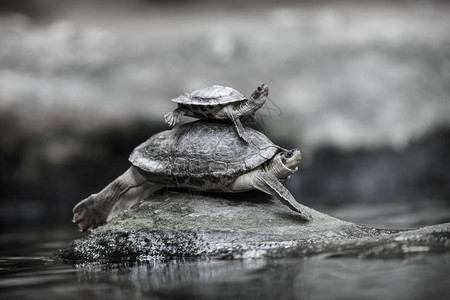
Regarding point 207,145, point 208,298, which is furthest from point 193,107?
point 208,298

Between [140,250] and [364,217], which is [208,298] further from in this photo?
[364,217]

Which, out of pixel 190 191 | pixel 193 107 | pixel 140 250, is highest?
pixel 193 107

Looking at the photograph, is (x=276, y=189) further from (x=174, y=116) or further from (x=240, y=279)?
(x=240, y=279)

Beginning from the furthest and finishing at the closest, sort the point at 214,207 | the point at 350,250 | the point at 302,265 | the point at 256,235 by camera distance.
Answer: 1. the point at 214,207
2. the point at 256,235
3. the point at 350,250
4. the point at 302,265

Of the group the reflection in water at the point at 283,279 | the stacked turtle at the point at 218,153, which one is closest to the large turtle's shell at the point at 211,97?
the stacked turtle at the point at 218,153

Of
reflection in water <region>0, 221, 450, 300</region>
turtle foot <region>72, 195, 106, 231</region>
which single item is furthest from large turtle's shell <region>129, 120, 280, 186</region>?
reflection in water <region>0, 221, 450, 300</region>

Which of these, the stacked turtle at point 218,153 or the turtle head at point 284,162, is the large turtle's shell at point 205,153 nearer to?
the stacked turtle at point 218,153
